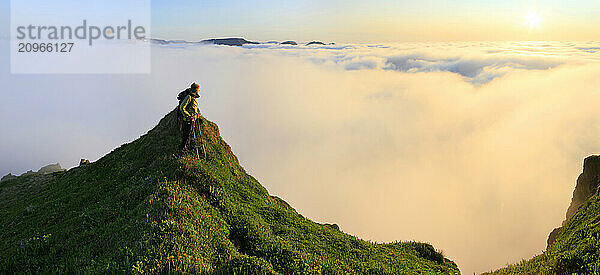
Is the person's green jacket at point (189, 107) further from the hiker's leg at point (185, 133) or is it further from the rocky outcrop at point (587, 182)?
the rocky outcrop at point (587, 182)

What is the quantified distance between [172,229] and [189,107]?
10.5 m

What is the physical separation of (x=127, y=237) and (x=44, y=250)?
4.82 m

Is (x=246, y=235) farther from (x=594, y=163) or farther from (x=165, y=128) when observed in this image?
(x=594, y=163)

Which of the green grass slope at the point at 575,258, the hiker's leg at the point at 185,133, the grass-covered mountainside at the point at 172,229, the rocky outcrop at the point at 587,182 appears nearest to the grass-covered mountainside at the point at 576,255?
the green grass slope at the point at 575,258

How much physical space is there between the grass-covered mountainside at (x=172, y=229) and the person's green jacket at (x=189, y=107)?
2872 mm

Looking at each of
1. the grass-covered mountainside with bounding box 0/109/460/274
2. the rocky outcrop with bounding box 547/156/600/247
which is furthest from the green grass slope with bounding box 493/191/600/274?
the rocky outcrop with bounding box 547/156/600/247

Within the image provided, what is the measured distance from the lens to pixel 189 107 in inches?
795

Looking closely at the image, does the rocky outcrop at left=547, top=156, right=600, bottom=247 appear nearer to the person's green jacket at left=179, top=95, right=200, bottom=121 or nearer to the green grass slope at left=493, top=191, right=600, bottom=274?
the green grass slope at left=493, top=191, right=600, bottom=274

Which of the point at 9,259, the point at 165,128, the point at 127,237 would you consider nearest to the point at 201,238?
the point at 127,237

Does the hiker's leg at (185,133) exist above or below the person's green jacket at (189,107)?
below

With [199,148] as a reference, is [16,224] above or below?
below

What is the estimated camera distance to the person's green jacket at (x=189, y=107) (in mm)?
19641

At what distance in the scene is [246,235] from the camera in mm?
14516

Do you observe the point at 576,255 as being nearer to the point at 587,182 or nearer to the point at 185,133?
the point at 185,133
